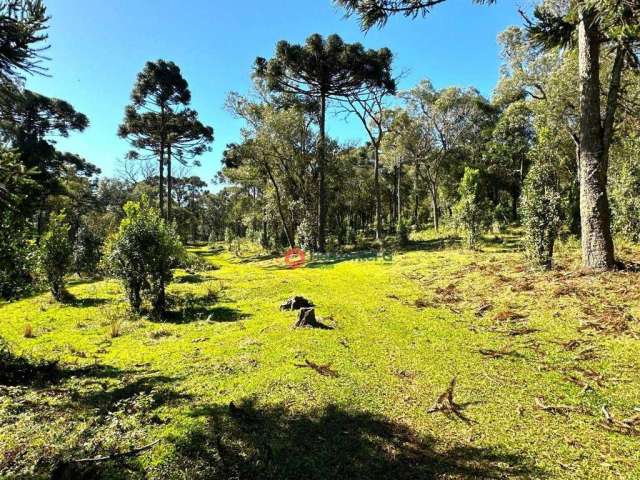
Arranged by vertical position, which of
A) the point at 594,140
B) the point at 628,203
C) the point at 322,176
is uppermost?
the point at 322,176

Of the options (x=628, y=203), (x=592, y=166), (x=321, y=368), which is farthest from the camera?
(x=628, y=203)

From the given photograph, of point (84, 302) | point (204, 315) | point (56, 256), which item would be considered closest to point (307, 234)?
point (84, 302)

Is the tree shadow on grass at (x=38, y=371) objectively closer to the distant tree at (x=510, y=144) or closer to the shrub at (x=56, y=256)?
the shrub at (x=56, y=256)

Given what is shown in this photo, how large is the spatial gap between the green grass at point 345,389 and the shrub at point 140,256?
83 cm

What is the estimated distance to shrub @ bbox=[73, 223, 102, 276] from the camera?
60.2ft

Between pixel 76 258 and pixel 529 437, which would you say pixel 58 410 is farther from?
pixel 76 258

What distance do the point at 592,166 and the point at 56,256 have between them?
1484cm

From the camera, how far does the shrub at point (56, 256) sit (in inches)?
425

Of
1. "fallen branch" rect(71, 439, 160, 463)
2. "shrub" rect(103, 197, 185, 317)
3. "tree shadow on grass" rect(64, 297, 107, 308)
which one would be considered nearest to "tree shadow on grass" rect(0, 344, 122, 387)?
"fallen branch" rect(71, 439, 160, 463)

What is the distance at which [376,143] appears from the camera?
26.6 meters

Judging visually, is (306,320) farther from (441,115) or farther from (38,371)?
(441,115)

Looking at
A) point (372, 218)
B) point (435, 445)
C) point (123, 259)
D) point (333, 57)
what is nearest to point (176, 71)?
point (333, 57)

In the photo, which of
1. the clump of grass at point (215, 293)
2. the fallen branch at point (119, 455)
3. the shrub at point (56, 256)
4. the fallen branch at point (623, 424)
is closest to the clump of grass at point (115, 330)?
the clump of grass at point (215, 293)

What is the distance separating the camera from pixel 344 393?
4453 millimetres
